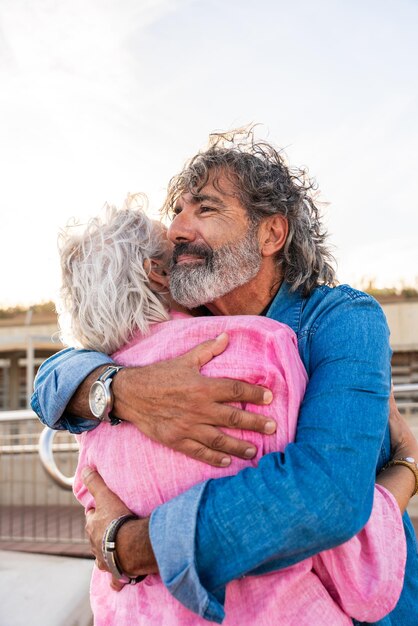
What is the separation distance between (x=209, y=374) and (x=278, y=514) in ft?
1.05

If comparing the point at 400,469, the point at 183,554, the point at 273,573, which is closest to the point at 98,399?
the point at 183,554

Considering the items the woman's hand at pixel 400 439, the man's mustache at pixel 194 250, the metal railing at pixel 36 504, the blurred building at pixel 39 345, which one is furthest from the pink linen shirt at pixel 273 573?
the blurred building at pixel 39 345

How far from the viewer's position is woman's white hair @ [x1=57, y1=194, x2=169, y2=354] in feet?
4.70

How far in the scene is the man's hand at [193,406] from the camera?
3.92 feet

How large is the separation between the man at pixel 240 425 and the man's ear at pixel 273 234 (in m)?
0.07

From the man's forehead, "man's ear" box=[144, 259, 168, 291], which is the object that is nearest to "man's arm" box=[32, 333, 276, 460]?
"man's ear" box=[144, 259, 168, 291]

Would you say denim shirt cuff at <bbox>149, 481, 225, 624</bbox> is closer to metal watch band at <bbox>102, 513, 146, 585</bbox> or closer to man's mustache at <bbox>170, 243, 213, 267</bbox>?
metal watch band at <bbox>102, 513, 146, 585</bbox>

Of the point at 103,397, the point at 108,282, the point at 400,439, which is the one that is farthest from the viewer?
the point at 400,439

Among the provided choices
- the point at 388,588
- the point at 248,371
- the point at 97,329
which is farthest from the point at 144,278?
the point at 388,588

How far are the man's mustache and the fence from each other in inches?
155

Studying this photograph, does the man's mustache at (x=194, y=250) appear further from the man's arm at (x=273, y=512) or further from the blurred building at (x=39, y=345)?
the blurred building at (x=39, y=345)

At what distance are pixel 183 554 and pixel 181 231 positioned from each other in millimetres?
939

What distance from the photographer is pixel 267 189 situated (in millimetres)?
1843

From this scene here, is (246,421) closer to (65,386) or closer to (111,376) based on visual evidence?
(111,376)
